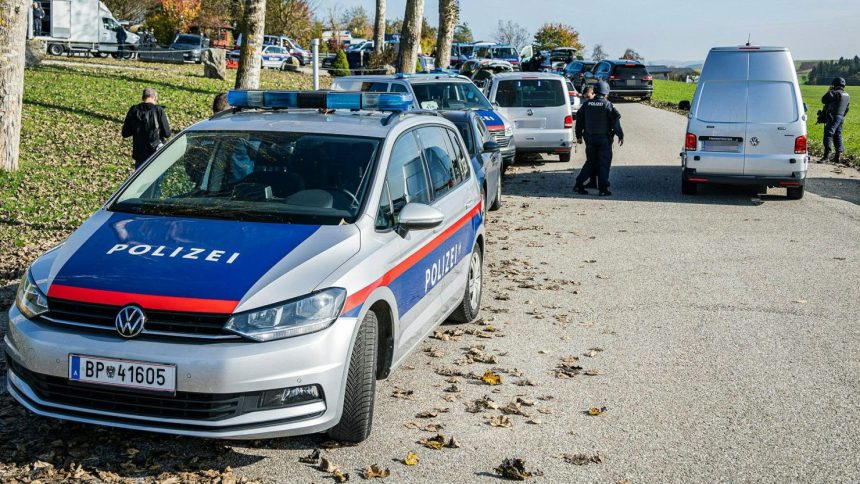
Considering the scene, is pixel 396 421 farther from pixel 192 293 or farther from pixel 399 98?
pixel 399 98

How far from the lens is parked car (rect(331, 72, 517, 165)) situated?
16859 millimetres

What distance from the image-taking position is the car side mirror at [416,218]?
567cm

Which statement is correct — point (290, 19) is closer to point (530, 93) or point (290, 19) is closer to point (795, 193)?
point (530, 93)

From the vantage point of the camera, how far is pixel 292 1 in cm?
5822

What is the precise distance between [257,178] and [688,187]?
11644 millimetres

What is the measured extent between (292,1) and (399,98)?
53.7 meters

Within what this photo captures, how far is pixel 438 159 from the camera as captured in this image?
7.09 m

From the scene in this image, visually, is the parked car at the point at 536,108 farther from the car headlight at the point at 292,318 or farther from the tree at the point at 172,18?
the tree at the point at 172,18

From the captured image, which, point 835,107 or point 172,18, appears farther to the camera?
point 172,18

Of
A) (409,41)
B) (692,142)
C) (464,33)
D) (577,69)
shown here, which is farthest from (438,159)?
(464,33)

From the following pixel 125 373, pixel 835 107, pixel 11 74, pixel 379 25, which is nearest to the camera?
pixel 125 373

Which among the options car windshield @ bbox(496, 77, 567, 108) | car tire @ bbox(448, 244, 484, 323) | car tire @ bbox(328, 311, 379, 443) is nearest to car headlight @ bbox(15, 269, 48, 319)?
car tire @ bbox(328, 311, 379, 443)

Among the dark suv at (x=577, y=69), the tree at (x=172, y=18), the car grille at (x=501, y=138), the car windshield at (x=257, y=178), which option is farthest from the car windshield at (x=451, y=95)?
the tree at (x=172, y=18)

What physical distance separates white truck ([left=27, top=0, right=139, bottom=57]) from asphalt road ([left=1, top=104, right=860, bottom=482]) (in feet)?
116
